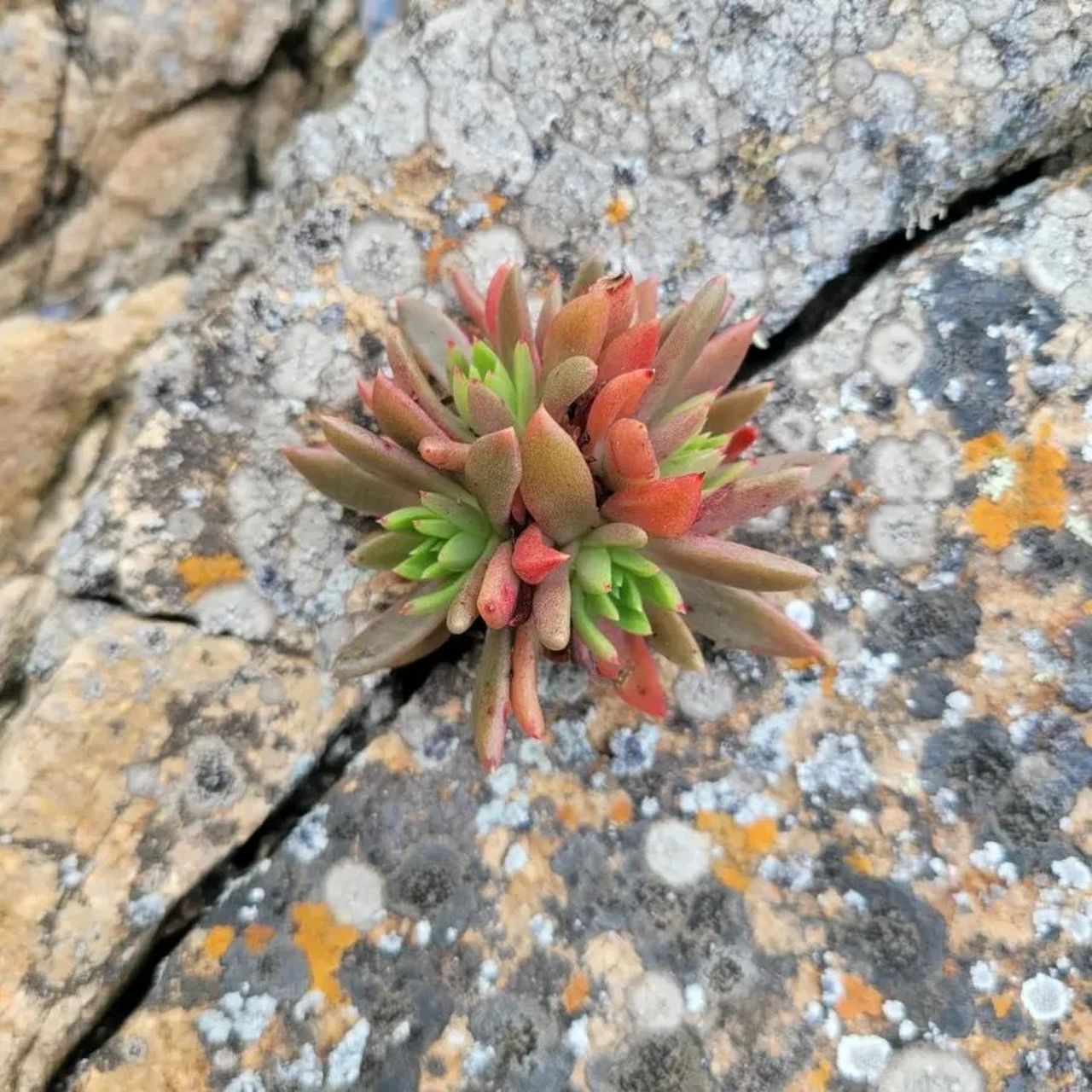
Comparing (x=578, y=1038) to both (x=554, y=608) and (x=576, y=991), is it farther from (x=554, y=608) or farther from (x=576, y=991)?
(x=554, y=608)

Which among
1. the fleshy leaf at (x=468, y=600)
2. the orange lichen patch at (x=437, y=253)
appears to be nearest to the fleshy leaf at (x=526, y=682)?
the fleshy leaf at (x=468, y=600)

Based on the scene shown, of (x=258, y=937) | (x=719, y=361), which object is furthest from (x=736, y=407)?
(x=258, y=937)

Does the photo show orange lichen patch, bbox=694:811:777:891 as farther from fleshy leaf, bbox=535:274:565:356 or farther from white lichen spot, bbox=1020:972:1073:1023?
fleshy leaf, bbox=535:274:565:356

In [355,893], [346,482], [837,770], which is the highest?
[346,482]

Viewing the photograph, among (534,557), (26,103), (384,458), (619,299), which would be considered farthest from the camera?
(26,103)

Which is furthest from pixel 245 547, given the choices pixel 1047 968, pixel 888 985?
pixel 1047 968
